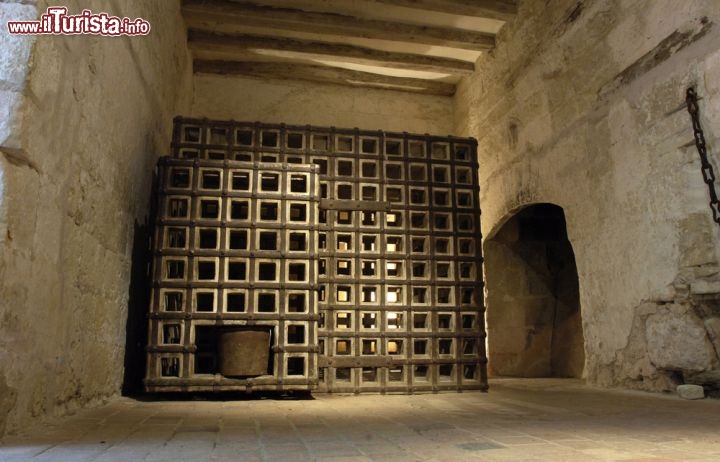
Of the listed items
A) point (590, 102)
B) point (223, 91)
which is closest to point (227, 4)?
point (223, 91)

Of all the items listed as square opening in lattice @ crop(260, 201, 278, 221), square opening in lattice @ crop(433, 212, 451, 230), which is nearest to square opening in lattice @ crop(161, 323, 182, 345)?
square opening in lattice @ crop(260, 201, 278, 221)

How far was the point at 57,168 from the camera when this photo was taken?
2629mm

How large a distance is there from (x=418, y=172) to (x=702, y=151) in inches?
95.3

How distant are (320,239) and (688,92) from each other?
320cm

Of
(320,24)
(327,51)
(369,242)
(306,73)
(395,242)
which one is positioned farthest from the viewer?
(306,73)

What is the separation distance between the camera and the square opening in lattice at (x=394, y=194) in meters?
4.93

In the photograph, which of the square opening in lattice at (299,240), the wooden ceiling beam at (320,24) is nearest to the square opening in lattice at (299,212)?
the square opening in lattice at (299,240)

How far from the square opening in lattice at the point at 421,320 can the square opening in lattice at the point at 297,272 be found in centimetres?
121

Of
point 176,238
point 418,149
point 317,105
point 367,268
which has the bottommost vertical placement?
point 367,268

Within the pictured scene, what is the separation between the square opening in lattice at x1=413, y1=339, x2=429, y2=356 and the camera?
4641 millimetres

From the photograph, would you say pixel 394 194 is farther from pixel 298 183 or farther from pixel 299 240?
pixel 299 240

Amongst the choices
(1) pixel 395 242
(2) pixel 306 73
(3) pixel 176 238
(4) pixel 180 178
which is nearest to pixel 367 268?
(1) pixel 395 242

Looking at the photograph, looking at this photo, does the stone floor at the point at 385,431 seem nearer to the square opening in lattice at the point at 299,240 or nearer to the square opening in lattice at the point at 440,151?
Answer: the square opening in lattice at the point at 299,240

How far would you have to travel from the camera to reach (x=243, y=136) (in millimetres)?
5082
